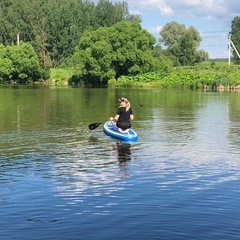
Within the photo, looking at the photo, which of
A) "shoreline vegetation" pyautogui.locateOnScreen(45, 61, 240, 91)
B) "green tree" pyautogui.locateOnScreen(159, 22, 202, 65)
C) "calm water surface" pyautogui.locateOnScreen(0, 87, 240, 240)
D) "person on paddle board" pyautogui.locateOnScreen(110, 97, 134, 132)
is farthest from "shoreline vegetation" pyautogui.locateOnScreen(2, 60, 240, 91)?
"person on paddle board" pyautogui.locateOnScreen(110, 97, 134, 132)

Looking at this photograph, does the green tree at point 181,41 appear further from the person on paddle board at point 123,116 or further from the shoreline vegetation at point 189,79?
the person on paddle board at point 123,116

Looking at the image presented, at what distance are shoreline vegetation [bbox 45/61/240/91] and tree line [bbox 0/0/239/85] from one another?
2457mm

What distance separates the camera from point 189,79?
85.3m

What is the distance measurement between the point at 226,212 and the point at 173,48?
111 metres

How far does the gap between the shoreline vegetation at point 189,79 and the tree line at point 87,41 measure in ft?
8.06

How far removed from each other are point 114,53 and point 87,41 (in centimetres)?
629

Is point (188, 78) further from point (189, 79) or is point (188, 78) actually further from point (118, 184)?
point (118, 184)

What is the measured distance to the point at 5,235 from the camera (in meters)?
9.74

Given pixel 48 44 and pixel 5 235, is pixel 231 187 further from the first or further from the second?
pixel 48 44

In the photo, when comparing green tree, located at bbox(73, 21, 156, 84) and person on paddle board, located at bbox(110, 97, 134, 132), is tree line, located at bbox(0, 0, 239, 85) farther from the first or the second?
person on paddle board, located at bbox(110, 97, 134, 132)

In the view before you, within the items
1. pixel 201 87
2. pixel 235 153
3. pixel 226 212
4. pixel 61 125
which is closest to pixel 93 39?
pixel 201 87

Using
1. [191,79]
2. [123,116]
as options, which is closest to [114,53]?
[191,79]

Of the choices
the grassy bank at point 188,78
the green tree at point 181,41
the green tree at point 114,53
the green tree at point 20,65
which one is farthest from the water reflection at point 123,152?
the green tree at point 181,41

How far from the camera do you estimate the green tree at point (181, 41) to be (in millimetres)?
112625
